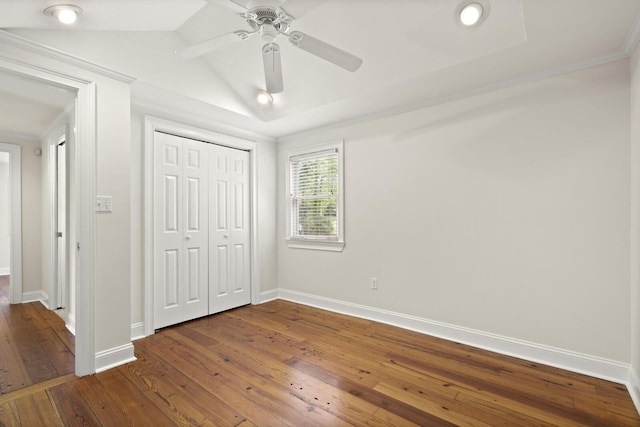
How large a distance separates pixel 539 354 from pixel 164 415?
9.05ft

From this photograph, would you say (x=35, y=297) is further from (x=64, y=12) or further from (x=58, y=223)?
(x=64, y=12)

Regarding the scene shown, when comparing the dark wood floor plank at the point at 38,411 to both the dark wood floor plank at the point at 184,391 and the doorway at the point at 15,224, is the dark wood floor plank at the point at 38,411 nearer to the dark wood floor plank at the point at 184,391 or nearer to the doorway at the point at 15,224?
the dark wood floor plank at the point at 184,391

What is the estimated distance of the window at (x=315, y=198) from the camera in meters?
3.78

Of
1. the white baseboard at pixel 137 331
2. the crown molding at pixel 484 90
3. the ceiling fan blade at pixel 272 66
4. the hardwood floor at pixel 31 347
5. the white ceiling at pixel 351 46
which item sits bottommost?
the hardwood floor at pixel 31 347

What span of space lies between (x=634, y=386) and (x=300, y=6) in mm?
3501

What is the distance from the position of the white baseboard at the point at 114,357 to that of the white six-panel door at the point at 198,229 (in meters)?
0.66

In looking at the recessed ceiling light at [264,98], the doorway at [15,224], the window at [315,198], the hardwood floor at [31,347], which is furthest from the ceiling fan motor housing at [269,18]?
the doorway at [15,224]

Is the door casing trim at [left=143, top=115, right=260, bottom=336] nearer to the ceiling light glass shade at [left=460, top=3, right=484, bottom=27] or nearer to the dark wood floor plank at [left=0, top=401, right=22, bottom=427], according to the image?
the dark wood floor plank at [left=0, top=401, right=22, bottom=427]

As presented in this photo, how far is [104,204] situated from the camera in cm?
236

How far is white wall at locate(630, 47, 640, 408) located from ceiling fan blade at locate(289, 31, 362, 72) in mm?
1819

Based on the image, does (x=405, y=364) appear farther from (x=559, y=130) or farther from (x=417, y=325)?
(x=559, y=130)

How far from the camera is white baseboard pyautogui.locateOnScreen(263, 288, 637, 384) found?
2207mm

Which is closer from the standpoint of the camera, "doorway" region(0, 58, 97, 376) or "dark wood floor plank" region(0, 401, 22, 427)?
"dark wood floor plank" region(0, 401, 22, 427)

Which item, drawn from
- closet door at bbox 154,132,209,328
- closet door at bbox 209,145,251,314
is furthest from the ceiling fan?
closet door at bbox 209,145,251,314
